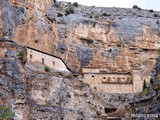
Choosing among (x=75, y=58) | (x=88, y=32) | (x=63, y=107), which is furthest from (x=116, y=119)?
(x=88, y=32)

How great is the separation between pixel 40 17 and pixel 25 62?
1926 cm

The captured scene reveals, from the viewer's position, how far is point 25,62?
59.8m

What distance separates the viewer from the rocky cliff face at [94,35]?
77312mm

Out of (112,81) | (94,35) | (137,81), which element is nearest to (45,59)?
(112,81)

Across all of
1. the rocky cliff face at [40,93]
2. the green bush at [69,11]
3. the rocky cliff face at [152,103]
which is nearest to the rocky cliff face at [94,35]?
the green bush at [69,11]

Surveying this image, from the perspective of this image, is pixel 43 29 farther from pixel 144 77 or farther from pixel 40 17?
pixel 144 77

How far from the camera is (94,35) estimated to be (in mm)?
88688

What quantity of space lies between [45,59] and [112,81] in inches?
657

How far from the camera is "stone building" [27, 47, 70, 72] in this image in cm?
6612

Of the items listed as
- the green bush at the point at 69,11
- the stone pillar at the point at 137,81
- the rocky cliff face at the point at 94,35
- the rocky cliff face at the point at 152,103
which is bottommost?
the rocky cliff face at the point at 152,103

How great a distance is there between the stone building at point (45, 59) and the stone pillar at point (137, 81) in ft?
49.5

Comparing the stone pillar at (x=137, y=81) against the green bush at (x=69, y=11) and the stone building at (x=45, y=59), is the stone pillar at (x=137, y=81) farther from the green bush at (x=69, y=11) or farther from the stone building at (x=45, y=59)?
the green bush at (x=69, y=11)

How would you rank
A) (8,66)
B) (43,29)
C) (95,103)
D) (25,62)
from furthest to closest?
(43,29) → (95,103) → (25,62) → (8,66)

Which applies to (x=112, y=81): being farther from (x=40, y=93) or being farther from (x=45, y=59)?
(x=40, y=93)
